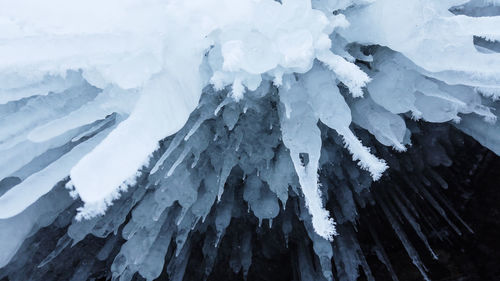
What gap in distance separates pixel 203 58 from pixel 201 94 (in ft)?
0.18

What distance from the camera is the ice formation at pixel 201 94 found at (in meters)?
0.65

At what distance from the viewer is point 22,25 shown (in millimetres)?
677

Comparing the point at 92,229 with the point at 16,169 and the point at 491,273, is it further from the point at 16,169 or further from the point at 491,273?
the point at 491,273

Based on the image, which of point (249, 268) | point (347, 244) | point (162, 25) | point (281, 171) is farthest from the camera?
point (249, 268)

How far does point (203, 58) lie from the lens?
70 centimetres

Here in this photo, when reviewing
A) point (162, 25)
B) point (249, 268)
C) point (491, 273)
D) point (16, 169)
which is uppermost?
point (162, 25)

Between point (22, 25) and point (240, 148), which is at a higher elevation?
point (22, 25)

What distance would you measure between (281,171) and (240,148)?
8cm

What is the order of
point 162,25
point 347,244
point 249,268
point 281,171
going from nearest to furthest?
point 162,25
point 281,171
point 347,244
point 249,268

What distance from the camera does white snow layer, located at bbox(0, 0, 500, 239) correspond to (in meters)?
0.65

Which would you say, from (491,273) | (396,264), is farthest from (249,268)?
(491,273)

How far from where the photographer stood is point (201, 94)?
72 cm

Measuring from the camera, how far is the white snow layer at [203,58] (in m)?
0.65

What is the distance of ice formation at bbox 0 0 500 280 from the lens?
65 centimetres
